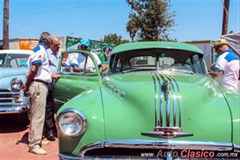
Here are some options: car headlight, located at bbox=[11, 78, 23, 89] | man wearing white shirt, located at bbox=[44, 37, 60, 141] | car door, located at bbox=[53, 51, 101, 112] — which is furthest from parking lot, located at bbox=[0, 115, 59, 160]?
car headlight, located at bbox=[11, 78, 23, 89]

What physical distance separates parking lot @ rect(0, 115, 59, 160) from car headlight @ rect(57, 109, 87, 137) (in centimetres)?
173

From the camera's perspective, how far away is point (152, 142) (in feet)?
7.26

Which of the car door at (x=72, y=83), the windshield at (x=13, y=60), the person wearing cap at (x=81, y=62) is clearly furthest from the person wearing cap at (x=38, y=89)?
the windshield at (x=13, y=60)

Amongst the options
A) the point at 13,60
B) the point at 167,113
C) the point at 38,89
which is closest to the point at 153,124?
the point at 167,113

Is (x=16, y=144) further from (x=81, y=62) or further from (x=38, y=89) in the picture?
(x=81, y=62)

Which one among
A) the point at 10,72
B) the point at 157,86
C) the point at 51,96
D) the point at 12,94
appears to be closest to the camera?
the point at 157,86

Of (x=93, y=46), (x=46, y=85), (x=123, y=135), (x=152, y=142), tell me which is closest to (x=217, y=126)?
(x=152, y=142)

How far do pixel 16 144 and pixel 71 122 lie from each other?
264 centimetres

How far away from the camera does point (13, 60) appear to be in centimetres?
638

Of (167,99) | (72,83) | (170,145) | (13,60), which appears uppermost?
(13,60)

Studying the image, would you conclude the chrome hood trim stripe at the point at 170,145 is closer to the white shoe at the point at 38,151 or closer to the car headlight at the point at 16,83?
the white shoe at the point at 38,151

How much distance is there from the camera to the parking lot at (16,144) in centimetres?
392

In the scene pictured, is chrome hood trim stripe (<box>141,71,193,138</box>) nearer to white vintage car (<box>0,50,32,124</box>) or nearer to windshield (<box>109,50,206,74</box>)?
windshield (<box>109,50,206,74</box>)

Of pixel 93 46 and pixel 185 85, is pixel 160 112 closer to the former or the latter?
pixel 185 85
